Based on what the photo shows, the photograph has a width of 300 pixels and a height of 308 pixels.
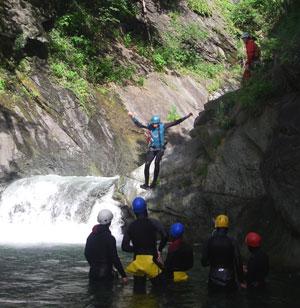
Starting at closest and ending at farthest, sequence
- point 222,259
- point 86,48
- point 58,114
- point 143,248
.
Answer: point 222,259
point 143,248
point 58,114
point 86,48

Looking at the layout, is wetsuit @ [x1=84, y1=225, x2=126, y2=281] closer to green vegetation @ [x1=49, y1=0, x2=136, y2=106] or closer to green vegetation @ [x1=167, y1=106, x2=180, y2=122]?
green vegetation @ [x1=49, y1=0, x2=136, y2=106]

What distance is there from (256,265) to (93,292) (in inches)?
97.3

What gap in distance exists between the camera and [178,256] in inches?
320

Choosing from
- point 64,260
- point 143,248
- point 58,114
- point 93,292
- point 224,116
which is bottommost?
point 93,292

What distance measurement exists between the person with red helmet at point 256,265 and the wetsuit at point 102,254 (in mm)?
1911

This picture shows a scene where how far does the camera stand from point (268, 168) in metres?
10.5

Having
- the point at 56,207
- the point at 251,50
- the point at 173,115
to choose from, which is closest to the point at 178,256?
the point at 251,50

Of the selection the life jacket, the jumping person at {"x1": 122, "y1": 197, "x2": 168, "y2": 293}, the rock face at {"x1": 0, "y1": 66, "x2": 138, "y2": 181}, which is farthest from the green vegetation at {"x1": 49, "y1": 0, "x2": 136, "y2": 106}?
the jumping person at {"x1": 122, "y1": 197, "x2": 168, "y2": 293}

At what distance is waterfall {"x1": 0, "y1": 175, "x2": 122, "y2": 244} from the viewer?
15703 millimetres

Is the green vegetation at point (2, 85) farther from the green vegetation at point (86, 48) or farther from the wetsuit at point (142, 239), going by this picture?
the wetsuit at point (142, 239)

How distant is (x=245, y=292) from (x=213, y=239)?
0.98 m

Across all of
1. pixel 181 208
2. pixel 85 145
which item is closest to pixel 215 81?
pixel 85 145

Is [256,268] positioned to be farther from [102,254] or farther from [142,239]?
[102,254]

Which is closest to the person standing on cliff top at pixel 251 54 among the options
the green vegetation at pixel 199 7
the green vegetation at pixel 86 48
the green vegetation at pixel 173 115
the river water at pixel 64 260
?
the river water at pixel 64 260
